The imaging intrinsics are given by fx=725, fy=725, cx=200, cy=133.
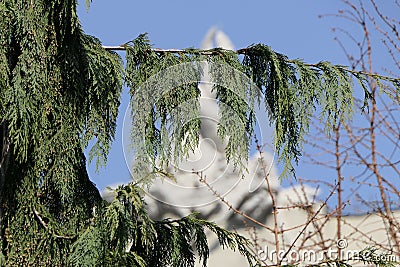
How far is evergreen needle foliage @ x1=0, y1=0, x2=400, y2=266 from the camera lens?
1.73 m

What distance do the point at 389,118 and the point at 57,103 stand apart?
140 cm

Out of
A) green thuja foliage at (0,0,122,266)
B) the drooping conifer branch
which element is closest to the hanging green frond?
the drooping conifer branch

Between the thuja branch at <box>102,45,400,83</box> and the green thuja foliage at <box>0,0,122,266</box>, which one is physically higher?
the thuja branch at <box>102,45,400,83</box>

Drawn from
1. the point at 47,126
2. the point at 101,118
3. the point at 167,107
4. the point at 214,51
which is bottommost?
the point at 47,126

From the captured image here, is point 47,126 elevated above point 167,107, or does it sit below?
below

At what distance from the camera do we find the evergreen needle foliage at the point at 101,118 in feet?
5.67

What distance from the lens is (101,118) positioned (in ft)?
6.56

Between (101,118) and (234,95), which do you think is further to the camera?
(234,95)

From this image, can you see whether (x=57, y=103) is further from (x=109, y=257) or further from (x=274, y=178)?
(x=274, y=178)

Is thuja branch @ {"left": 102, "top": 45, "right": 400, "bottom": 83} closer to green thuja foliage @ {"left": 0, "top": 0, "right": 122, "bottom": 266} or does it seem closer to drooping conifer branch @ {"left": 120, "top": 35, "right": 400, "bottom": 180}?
drooping conifer branch @ {"left": 120, "top": 35, "right": 400, "bottom": 180}

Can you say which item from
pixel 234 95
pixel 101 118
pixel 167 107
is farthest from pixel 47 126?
pixel 234 95

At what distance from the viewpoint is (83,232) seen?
181 cm

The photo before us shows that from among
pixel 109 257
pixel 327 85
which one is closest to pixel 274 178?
pixel 327 85

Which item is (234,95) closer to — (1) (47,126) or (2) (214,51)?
(2) (214,51)
